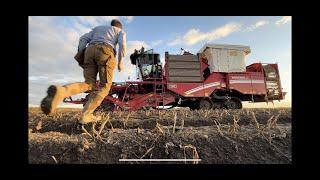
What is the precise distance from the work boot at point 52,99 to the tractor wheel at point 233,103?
10.4m

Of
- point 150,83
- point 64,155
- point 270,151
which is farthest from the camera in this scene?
point 150,83

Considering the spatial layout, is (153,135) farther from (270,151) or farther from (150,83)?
(150,83)

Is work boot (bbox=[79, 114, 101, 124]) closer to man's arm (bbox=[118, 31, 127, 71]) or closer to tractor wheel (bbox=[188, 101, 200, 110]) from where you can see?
man's arm (bbox=[118, 31, 127, 71])

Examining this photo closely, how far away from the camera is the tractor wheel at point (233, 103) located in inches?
543

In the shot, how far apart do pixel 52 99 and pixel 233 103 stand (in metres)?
10.9

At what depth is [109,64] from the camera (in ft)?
16.4

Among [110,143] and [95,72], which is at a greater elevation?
[95,72]

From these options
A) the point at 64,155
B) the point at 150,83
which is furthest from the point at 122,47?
the point at 150,83

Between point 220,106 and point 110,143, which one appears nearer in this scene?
point 110,143

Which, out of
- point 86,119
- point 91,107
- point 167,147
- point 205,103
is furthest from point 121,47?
point 205,103

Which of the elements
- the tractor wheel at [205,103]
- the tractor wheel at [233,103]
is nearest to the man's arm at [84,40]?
the tractor wheel at [205,103]

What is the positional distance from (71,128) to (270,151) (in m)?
2.67

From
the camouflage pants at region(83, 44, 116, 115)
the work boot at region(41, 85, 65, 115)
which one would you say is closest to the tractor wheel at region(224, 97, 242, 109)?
the camouflage pants at region(83, 44, 116, 115)
